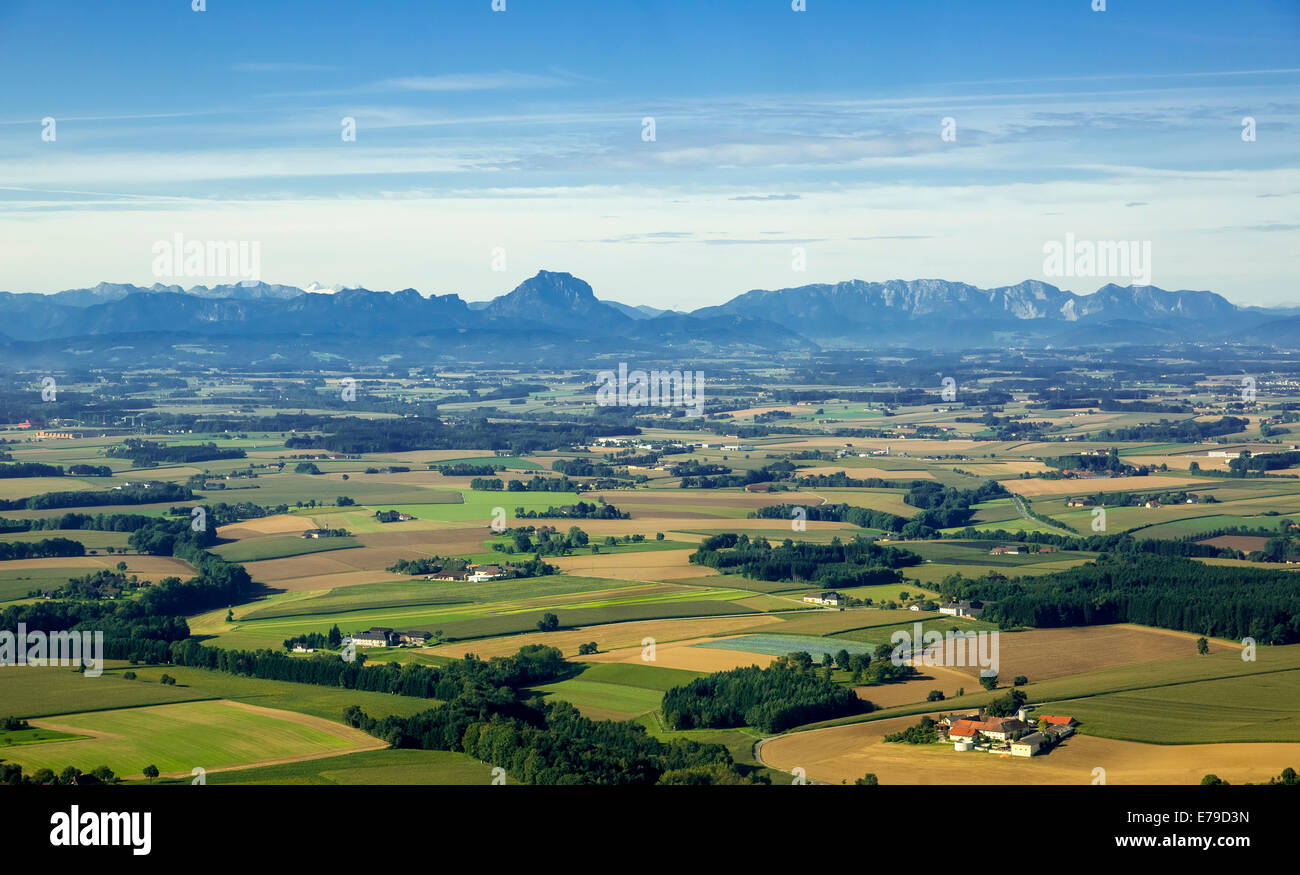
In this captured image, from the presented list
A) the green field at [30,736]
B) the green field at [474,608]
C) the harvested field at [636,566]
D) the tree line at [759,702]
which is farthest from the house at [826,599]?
the green field at [30,736]

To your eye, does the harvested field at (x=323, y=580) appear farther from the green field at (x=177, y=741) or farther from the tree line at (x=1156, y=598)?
the tree line at (x=1156, y=598)

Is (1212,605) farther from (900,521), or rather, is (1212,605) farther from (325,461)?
(325,461)

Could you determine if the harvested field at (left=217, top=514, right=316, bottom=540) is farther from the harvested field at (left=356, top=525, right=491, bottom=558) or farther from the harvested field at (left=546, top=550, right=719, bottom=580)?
the harvested field at (left=546, top=550, right=719, bottom=580)

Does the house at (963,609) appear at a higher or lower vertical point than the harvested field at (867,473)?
lower

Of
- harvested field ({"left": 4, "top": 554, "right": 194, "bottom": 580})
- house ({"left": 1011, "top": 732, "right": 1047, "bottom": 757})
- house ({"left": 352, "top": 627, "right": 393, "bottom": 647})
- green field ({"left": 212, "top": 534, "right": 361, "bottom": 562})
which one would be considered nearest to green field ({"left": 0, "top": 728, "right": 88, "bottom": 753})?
house ({"left": 352, "top": 627, "right": 393, "bottom": 647})

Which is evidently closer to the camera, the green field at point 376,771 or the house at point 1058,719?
the green field at point 376,771

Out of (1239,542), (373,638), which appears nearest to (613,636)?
(373,638)
